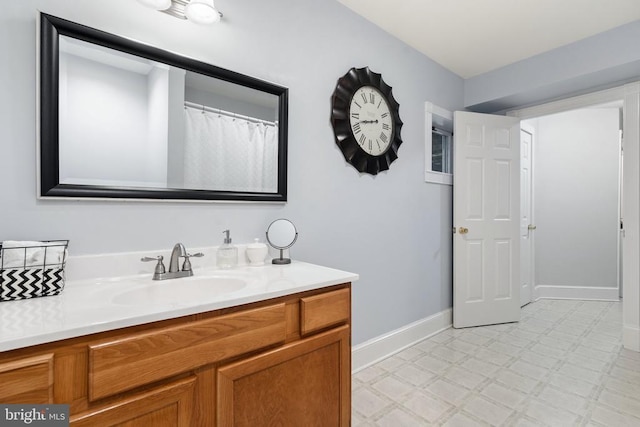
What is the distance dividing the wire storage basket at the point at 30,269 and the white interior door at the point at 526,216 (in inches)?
162

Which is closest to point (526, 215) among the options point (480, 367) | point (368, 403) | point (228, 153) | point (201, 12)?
point (480, 367)

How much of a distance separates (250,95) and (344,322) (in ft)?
4.08

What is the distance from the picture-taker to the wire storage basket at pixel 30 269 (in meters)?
0.97

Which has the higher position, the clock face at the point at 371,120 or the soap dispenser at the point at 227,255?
the clock face at the point at 371,120

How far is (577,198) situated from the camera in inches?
156

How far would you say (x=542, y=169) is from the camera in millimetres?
4098

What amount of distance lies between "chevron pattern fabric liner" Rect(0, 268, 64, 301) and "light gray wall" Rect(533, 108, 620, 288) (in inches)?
185

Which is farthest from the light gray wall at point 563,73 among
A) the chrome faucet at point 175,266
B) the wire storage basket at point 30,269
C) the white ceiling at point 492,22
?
the wire storage basket at point 30,269

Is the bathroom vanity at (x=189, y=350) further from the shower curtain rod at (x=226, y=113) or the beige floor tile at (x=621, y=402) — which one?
the beige floor tile at (x=621, y=402)

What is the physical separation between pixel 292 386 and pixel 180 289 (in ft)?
1.93

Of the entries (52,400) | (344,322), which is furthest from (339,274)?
(52,400)

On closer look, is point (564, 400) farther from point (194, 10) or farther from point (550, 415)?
point (194, 10)

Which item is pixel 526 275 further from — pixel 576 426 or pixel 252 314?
pixel 252 314

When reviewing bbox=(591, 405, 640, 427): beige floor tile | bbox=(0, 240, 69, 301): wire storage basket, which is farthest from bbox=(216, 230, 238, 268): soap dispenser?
bbox=(591, 405, 640, 427): beige floor tile
